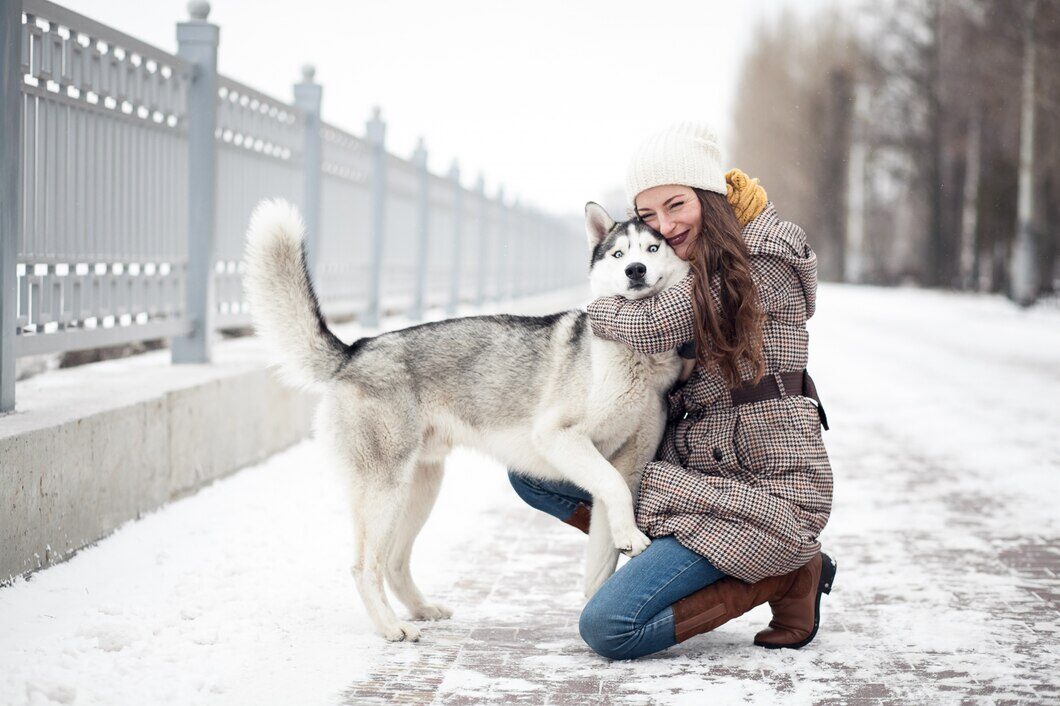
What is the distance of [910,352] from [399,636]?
48.0 feet

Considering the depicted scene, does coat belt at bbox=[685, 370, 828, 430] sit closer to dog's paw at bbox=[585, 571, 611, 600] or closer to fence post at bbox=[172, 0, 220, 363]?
dog's paw at bbox=[585, 571, 611, 600]

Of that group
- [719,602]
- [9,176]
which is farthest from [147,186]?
[719,602]

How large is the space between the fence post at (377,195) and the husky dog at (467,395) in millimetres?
8178

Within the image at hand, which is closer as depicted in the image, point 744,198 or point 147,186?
point 744,198

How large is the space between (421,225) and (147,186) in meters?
9.02

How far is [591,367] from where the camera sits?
175 inches

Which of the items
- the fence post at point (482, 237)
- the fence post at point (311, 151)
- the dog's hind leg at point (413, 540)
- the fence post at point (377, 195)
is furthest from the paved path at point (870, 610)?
the fence post at point (482, 237)

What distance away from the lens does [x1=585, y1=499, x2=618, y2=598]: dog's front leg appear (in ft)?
14.4

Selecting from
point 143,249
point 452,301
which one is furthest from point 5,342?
point 452,301

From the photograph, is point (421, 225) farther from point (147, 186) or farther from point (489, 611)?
point (489, 611)

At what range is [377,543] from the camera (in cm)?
434

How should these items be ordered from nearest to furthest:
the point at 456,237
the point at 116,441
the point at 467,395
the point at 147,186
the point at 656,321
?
the point at 656,321 < the point at 467,395 < the point at 116,441 < the point at 147,186 < the point at 456,237

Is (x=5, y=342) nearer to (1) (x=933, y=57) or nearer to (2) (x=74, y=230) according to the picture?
(2) (x=74, y=230)

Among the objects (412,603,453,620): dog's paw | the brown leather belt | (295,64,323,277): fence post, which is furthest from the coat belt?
(295,64,323,277): fence post
